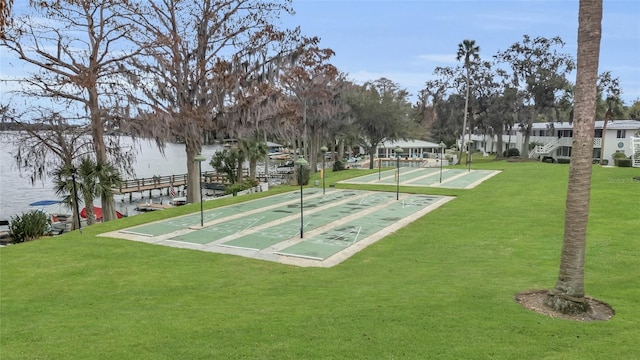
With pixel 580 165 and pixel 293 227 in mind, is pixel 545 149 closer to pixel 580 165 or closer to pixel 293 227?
pixel 293 227

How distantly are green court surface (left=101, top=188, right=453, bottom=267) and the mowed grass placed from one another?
0.85 meters

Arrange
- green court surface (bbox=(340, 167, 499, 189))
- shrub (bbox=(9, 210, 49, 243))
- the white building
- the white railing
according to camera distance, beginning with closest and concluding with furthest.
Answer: shrub (bbox=(9, 210, 49, 243)) → green court surface (bbox=(340, 167, 499, 189)) → the white railing → the white building

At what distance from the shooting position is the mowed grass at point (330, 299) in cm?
579

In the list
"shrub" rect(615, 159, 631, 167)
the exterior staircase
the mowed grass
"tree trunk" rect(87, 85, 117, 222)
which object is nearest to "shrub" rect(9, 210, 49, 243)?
"tree trunk" rect(87, 85, 117, 222)

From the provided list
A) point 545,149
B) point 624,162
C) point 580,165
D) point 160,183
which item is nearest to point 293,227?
point 580,165

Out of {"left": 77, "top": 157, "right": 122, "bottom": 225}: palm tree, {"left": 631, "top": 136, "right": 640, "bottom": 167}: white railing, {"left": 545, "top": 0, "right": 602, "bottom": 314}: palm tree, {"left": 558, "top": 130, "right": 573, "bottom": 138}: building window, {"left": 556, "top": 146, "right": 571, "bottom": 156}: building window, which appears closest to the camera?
{"left": 545, "top": 0, "right": 602, "bottom": 314}: palm tree

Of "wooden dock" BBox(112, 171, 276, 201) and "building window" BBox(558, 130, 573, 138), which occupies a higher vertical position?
"building window" BBox(558, 130, 573, 138)

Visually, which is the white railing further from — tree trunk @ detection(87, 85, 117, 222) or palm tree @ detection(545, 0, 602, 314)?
tree trunk @ detection(87, 85, 117, 222)

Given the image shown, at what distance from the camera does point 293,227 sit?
16547mm

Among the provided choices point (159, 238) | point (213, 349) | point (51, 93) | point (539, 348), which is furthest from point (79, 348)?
point (51, 93)

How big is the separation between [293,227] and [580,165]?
11.3 meters

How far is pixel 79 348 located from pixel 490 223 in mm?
14665

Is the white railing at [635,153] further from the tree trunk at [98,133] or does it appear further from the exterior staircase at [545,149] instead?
the tree trunk at [98,133]

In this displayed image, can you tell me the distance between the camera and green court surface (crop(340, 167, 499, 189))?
28.9 meters
